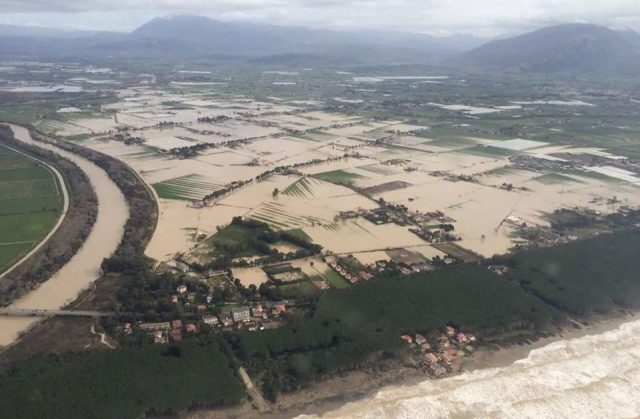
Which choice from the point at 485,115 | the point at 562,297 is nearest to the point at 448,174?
the point at 562,297

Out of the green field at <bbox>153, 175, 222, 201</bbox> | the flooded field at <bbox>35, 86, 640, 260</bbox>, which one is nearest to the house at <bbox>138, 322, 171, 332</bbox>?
the flooded field at <bbox>35, 86, 640, 260</bbox>

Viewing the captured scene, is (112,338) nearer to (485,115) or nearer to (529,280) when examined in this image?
(529,280)

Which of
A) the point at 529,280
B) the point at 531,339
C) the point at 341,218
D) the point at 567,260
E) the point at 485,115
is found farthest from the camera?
the point at 485,115

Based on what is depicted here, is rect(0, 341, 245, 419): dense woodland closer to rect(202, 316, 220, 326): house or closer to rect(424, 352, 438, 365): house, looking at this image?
rect(202, 316, 220, 326): house

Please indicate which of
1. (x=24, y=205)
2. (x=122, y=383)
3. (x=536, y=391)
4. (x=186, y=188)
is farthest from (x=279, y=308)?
(x=24, y=205)

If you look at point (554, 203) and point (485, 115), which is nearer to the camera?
point (554, 203)

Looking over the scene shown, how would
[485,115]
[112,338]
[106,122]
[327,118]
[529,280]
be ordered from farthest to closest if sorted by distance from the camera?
[485,115], [327,118], [106,122], [529,280], [112,338]

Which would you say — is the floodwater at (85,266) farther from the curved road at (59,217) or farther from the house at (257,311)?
the house at (257,311)
